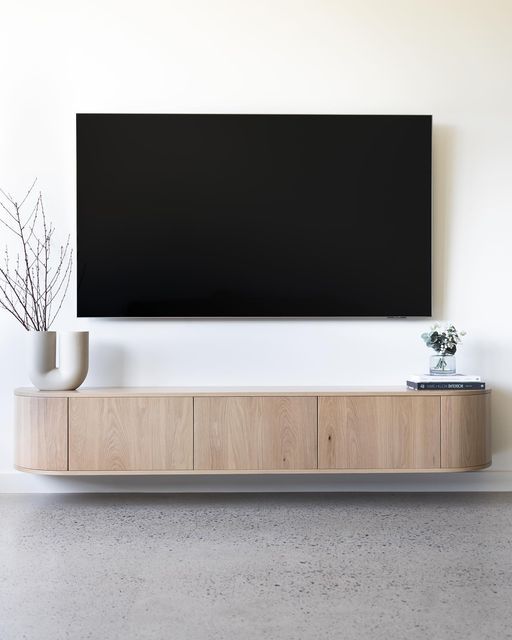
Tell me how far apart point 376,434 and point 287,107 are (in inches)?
65.8

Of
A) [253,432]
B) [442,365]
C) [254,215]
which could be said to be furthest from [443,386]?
[254,215]

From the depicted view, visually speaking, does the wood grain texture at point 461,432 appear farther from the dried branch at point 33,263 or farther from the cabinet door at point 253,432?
the dried branch at point 33,263

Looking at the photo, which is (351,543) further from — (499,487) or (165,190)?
(165,190)

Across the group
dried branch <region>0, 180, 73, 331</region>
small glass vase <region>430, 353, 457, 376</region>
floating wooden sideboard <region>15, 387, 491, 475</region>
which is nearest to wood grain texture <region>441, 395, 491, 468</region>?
floating wooden sideboard <region>15, 387, 491, 475</region>

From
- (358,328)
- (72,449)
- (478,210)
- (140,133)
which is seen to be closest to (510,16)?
(478,210)

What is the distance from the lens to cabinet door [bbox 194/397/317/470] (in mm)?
2895

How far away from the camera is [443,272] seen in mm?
3309

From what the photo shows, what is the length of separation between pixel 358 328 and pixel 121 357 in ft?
3.95

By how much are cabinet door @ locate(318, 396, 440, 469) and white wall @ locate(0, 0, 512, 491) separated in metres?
0.38

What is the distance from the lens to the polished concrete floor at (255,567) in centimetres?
180

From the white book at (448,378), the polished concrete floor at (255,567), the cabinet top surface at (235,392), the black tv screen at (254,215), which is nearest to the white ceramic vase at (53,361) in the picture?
the cabinet top surface at (235,392)

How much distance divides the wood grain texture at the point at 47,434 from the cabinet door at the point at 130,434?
4 centimetres

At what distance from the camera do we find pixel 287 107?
10.8ft

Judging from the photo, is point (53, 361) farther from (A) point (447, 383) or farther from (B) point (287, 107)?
(A) point (447, 383)
